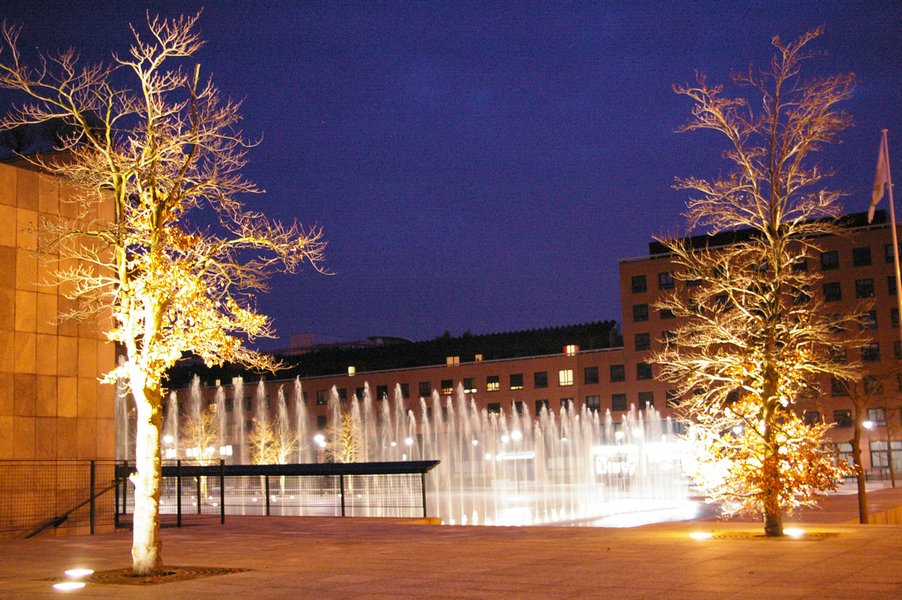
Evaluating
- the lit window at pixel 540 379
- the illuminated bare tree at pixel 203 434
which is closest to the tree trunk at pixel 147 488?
the illuminated bare tree at pixel 203 434

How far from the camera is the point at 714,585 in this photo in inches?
443

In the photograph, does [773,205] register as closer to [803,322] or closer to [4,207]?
[803,322]

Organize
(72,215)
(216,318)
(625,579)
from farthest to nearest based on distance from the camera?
1. (72,215)
2. (216,318)
3. (625,579)

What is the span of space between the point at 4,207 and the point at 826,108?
18.1 meters

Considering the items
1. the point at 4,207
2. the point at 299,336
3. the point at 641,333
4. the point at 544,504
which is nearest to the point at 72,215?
the point at 4,207

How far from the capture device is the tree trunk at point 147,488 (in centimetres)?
1340

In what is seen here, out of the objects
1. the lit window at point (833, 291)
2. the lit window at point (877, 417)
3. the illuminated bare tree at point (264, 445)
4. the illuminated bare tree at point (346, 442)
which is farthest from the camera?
the lit window at point (833, 291)

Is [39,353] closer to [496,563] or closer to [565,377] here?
[496,563]

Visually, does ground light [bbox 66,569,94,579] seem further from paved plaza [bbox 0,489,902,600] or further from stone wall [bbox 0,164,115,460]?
stone wall [bbox 0,164,115,460]

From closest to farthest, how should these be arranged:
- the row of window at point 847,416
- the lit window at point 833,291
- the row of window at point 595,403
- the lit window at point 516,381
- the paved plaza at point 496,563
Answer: the paved plaza at point 496,563
the row of window at point 847,416
the lit window at point 833,291
the row of window at point 595,403
the lit window at point 516,381

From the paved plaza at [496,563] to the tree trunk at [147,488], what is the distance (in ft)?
2.76

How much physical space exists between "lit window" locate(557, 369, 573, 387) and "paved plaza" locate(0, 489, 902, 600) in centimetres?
7226

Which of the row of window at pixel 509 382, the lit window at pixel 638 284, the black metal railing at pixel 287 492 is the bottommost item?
the black metal railing at pixel 287 492

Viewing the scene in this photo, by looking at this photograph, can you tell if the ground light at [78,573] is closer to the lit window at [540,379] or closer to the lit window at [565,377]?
the lit window at [565,377]
